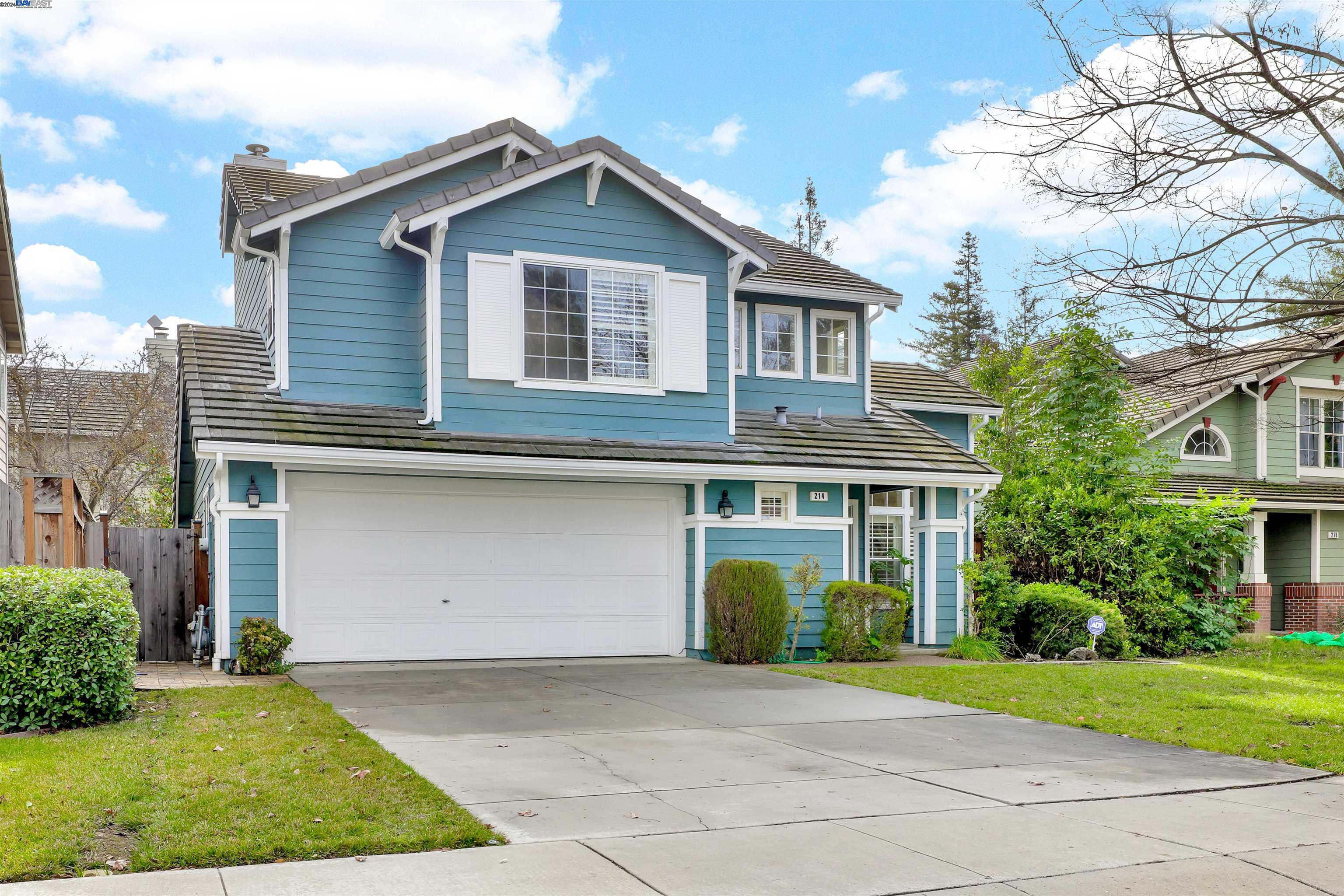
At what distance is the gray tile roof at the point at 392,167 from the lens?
13078 mm

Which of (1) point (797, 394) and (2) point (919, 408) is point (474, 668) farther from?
(2) point (919, 408)

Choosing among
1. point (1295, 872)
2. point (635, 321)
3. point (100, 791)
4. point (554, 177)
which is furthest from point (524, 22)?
point (1295, 872)

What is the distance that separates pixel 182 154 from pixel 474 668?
1904 centimetres

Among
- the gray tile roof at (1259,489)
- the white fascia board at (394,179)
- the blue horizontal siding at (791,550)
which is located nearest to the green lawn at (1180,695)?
the blue horizontal siding at (791,550)

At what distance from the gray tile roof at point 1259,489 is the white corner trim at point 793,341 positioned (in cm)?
864

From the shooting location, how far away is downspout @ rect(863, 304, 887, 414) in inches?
669

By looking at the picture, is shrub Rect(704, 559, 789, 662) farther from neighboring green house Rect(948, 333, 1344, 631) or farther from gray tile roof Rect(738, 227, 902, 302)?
neighboring green house Rect(948, 333, 1344, 631)

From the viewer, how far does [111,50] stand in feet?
76.0

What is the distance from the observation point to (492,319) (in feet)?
44.5

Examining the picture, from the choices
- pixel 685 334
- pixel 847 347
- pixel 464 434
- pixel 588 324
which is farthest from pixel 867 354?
pixel 464 434

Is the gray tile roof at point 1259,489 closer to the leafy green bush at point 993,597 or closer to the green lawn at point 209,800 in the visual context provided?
the leafy green bush at point 993,597

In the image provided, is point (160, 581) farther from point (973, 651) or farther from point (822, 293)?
point (973, 651)

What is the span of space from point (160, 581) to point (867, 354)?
10.4m

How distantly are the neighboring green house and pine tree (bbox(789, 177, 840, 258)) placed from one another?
2011 centimetres
